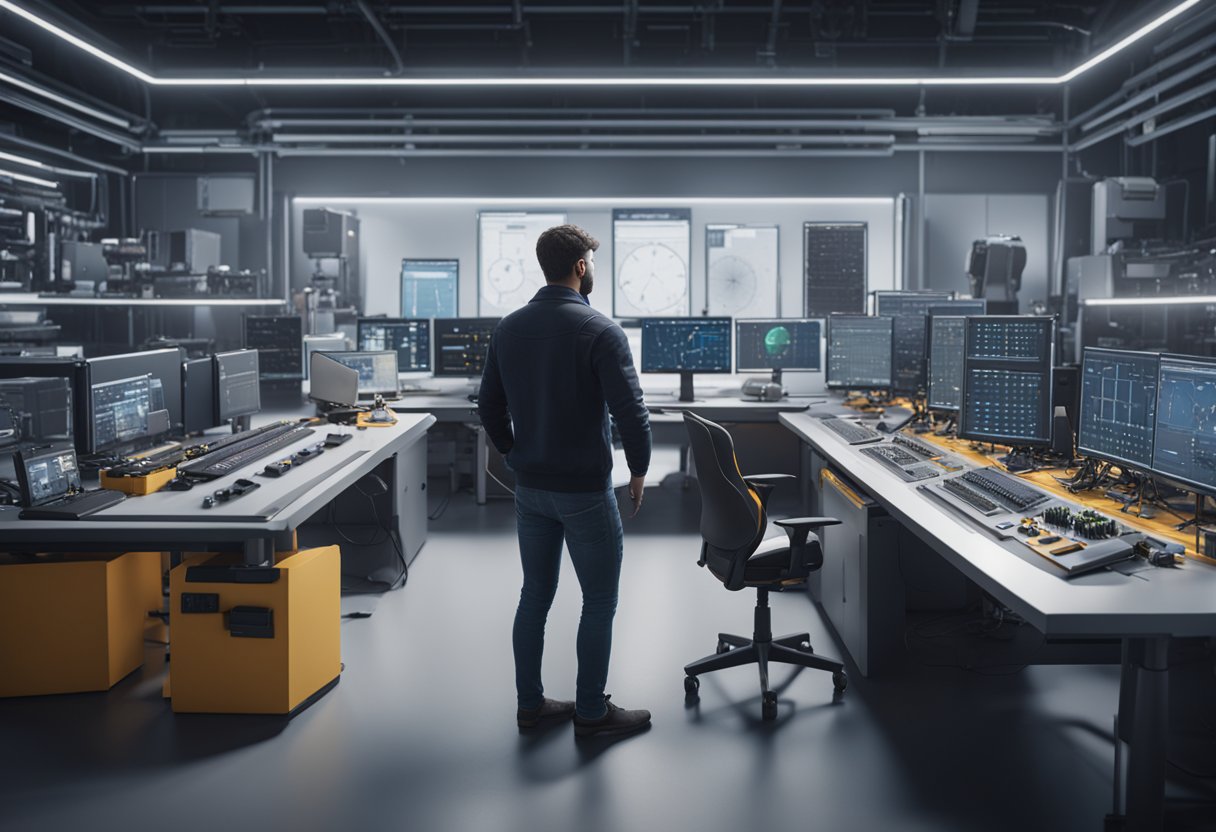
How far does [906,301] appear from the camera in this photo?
5746 mm

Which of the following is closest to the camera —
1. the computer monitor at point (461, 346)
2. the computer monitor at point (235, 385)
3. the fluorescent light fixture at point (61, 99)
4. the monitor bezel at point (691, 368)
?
the computer monitor at point (235, 385)

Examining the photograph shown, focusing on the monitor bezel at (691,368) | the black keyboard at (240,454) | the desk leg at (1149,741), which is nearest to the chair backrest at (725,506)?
the desk leg at (1149,741)

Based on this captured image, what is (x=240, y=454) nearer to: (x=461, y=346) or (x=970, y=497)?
(x=970, y=497)

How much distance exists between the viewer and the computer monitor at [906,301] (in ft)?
18.6

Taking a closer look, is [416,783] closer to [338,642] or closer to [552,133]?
[338,642]

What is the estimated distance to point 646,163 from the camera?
9.01 metres

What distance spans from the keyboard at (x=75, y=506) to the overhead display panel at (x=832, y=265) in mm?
6784

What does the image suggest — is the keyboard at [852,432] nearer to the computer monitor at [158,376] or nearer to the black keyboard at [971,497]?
the black keyboard at [971,497]

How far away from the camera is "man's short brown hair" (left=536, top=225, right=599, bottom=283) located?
2.82 m

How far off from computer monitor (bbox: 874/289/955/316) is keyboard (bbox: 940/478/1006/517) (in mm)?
2509

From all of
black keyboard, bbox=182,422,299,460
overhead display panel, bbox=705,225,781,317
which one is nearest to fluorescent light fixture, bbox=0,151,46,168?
black keyboard, bbox=182,422,299,460

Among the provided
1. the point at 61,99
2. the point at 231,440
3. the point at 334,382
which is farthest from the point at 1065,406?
the point at 61,99

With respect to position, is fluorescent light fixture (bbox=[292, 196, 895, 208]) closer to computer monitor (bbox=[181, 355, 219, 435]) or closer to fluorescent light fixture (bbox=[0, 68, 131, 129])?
fluorescent light fixture (bbox=[0, 68, 131, 129])

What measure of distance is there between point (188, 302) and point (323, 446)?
162 inches
